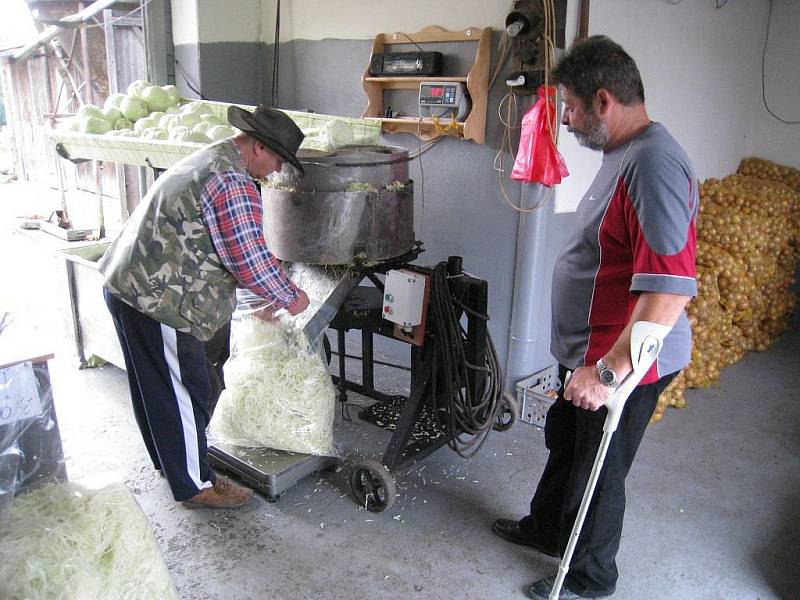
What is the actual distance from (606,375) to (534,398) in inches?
67.6

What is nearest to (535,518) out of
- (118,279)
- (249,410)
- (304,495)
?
(304,495)

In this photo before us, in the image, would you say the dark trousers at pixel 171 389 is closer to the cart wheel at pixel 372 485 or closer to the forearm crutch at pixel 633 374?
the cart wheel at pixel 372 485

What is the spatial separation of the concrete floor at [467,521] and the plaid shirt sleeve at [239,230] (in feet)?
2.17

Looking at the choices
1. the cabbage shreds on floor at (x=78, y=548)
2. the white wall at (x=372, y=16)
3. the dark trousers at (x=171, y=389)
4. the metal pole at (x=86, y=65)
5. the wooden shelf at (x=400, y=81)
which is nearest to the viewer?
the cabbage shreds on floor at (x=78, y=548)

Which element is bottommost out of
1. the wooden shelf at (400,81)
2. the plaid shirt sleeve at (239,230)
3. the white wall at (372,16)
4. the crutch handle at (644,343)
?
the crutch handle at (644,343)

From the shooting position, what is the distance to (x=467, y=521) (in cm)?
258

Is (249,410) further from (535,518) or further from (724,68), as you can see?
(724,68)

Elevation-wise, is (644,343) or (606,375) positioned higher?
(644,343)

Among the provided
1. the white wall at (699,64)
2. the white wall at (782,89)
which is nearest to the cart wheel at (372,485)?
the white wall at (699,64)

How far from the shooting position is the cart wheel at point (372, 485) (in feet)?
8.38

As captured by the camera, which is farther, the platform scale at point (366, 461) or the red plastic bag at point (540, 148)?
the red plastic bag at point (540, 148)

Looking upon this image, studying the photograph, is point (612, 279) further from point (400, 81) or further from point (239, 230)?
point (400, 81)

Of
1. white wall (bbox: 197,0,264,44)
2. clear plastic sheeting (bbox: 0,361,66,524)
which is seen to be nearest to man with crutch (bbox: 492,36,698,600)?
clear plastic sheeting (bbox: 0,361,66,524)

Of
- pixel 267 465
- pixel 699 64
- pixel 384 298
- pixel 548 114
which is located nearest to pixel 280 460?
pixel 267 465
